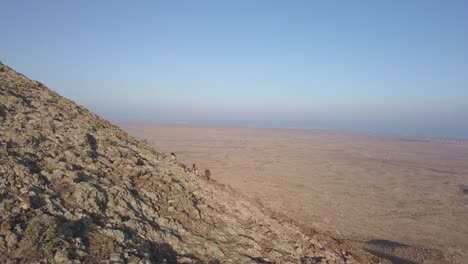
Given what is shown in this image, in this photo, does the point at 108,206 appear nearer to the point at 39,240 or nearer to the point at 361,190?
the point at 39,240

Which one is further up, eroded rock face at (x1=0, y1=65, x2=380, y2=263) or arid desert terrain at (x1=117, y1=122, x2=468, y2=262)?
eroded rock face at (x1=0, y1=65, x2=380, y2=263)

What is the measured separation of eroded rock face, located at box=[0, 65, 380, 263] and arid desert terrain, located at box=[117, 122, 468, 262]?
7.21m

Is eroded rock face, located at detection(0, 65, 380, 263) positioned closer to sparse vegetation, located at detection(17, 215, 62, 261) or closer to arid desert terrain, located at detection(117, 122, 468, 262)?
sparse vegetation, located at detection(17, 215, 62, 261)

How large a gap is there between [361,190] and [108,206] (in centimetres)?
2336

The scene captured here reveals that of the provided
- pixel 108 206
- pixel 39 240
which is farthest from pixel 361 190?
pixel 39 240

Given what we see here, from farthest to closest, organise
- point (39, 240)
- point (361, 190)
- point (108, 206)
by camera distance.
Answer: point (361, 190), point (108, 206), point (39, 240)


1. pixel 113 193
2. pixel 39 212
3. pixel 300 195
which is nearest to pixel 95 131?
pixel 113 193

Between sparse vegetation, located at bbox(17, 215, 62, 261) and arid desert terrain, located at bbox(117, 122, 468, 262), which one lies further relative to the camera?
arid desert terrain, located at bbox(117, 122, 468, 262)

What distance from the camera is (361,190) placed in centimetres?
2694

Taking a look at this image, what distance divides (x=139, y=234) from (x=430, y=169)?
3799cm

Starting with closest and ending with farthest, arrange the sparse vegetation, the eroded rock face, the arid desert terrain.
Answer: the sparse vegetation → the eroded rock face → the arid desert terrain

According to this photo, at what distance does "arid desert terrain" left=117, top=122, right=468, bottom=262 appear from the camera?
17.2m

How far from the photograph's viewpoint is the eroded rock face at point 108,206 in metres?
4.82

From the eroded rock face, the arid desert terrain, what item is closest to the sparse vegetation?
the eroded rock face
